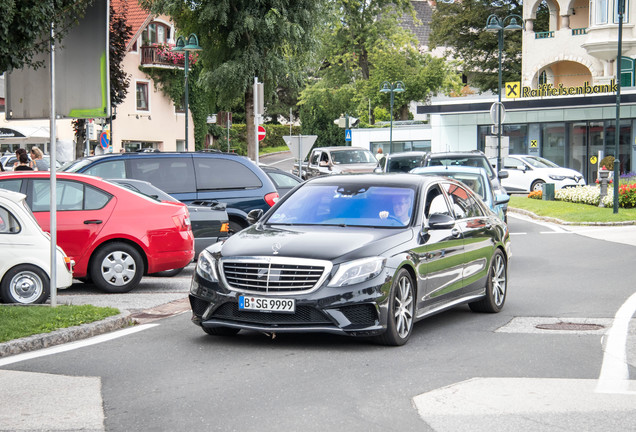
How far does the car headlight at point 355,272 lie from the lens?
333 inches

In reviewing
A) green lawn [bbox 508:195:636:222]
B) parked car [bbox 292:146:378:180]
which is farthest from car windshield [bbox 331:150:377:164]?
green lawn [bbox 508:195:636:222]

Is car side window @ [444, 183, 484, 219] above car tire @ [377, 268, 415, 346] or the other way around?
above

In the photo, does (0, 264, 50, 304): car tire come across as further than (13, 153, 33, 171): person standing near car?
No

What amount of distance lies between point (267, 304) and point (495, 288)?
143 inches

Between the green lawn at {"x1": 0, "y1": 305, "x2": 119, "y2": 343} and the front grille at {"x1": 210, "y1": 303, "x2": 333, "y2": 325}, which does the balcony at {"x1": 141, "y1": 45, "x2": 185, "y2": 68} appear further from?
the front grille at {"x1": 210, "y1": 303, "x2": 333, "y2": 325}

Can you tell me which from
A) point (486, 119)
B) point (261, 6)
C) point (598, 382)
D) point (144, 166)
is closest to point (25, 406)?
point (598, 382)

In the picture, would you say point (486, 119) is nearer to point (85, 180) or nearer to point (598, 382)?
point (85, 180)

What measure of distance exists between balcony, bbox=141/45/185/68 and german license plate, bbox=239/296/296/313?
178ft

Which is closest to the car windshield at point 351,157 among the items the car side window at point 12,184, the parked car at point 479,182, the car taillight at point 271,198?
the parked car at point 479,182

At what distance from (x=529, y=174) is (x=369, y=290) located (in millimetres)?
33842

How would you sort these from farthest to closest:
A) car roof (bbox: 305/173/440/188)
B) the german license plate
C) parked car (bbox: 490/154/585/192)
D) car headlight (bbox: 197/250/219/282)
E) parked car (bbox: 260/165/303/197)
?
parked car (bbox: 490/154/585/192), parked car (bbox: 260/165/303/197), car roof (bbox: 305/173/440/188), car headlight (bbox: 197/250/219/282), the german license plate

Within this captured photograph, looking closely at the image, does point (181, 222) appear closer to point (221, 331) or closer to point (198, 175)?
point (198, 175)

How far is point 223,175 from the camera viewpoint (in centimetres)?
1731

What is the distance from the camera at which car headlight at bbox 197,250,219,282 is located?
29.0 feet
